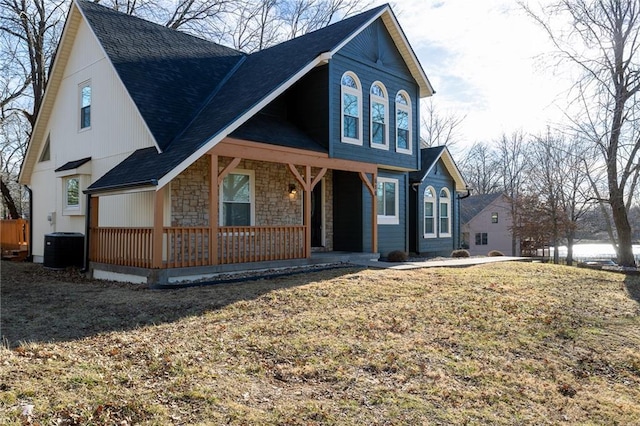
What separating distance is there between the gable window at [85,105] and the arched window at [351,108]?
23.4 ft

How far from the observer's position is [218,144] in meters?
10.1

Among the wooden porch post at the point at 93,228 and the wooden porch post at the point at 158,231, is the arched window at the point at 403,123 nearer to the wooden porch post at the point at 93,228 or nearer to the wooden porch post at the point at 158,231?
the wooden porch post at the point at 158,231

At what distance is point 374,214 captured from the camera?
46.6ft

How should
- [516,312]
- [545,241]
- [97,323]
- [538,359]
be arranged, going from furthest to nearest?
[545,241] < [516,312] < [97,323] < [538,359]

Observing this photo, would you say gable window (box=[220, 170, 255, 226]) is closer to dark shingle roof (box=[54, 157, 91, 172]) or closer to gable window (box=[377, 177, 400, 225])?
dark shingle roof (box=[54, 157, 91, 172])

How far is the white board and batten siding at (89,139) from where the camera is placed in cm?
1195

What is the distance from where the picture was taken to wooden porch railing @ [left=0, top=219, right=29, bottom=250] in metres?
17.9

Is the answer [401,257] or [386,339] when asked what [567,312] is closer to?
[386,339]

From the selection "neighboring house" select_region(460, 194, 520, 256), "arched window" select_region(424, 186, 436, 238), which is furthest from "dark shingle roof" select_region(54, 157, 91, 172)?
"neighboring house" select_region(460, 194, 520, 256)

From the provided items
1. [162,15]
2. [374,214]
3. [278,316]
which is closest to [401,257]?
[374,214]

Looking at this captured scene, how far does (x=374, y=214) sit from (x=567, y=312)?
689 centimetres

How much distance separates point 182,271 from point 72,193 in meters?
6.33

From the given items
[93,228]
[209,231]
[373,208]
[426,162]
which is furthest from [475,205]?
[93,228]

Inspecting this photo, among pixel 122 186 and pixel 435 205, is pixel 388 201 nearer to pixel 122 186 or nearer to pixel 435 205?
pixel 435 205
